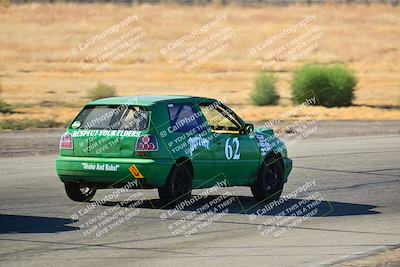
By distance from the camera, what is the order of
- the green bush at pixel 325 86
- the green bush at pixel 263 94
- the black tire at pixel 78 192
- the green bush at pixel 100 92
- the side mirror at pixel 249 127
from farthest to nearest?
the green bush at pixel 100 92 → the green bush at pixel 263 94 → the green bush at pixel 325 86 → the side mirror at pixel 249 127 → the black tire at pixel 78 192

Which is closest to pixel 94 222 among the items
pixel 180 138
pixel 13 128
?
pixel 180 138

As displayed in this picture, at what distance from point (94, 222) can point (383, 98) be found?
3944 centimetres

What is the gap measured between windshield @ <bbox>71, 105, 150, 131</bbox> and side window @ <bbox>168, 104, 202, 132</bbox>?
431mm

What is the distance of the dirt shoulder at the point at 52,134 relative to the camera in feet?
84.5

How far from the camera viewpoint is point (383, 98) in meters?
51.9

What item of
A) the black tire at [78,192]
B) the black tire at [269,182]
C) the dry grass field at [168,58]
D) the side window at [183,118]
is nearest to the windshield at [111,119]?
the side window at [183,118]

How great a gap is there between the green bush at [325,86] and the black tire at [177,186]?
98.0 feet

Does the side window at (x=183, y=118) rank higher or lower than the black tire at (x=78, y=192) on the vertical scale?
higher

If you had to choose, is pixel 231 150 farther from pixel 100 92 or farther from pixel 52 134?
pixel 100 92

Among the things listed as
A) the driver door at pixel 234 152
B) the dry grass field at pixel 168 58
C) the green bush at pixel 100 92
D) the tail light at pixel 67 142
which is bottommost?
the dry grass field at pixel 168 58

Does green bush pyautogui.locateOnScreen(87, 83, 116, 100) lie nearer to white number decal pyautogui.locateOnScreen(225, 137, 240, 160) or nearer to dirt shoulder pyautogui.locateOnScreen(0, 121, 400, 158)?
dirt shoulder pyautogui.locateOnScreen(0, 121, 400, 158)

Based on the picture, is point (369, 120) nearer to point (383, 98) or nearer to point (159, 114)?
point (383, 98)

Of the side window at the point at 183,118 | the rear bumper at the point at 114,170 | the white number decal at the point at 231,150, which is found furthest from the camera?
the white number decal at the point at 231,150

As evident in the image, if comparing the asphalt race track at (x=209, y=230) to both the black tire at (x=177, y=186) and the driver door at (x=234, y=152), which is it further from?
the driver door at (x=234, y=152)
